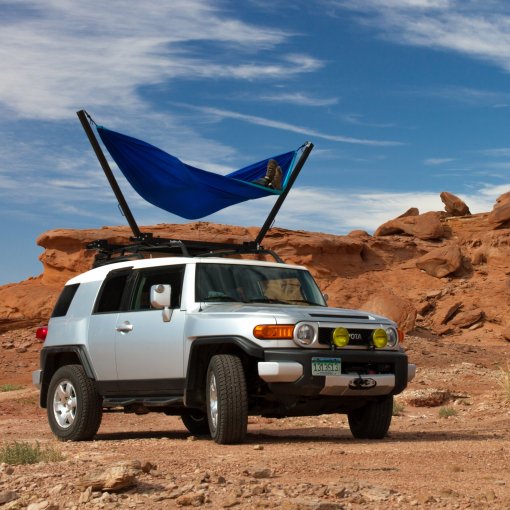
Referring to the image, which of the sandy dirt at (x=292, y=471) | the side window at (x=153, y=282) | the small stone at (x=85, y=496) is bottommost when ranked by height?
the sandy dirt at (x=292, y=471)

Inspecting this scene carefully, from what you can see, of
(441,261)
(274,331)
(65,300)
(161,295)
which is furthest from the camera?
(441,261)

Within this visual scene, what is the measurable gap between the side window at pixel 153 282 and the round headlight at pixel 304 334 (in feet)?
5.08

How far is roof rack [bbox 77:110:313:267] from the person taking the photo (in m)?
11.2

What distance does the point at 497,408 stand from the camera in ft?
53.8

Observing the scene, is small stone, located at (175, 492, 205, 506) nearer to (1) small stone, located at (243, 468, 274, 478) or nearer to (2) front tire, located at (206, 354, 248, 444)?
(1) small stone, located at (243, 468, 274, 478)

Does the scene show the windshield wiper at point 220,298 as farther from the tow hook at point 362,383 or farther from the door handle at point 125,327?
the tow hook at point 362,383

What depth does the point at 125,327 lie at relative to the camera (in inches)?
422

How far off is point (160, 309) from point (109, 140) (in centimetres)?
440

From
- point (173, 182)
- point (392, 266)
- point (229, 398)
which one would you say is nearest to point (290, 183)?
point (173, 182)

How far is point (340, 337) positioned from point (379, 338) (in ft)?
1.88

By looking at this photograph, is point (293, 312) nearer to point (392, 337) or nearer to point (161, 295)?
point (392, 337)

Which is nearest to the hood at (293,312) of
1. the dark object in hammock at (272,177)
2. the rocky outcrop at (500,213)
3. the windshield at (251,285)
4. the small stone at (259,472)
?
the windshield at (251,285)

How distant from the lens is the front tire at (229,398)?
30.8ft

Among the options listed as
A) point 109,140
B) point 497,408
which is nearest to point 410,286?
point 497,408
